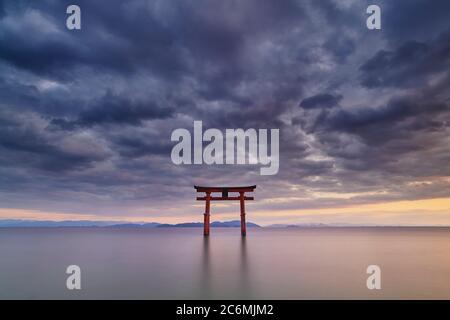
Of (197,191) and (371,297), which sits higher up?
(197,191)

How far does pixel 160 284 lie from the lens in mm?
10625

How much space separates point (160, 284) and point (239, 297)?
3.05 meters

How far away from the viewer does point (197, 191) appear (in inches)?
976
